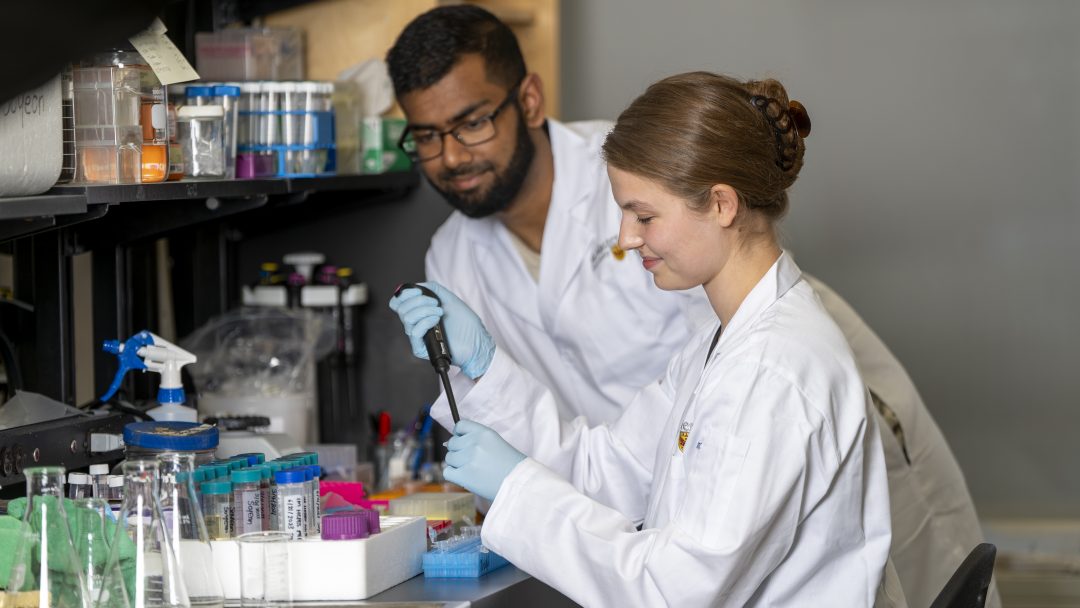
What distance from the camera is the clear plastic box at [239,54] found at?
2.38m

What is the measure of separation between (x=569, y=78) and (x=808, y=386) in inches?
79.9

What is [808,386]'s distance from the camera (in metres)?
1.41

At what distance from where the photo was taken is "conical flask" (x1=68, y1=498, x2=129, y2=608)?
135 cm

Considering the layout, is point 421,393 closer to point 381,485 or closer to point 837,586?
point 381,485

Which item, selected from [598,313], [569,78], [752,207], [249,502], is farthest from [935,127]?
[249,502]

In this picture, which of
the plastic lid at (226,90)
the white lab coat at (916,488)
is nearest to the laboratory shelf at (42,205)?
the plastic lid at (226,90)

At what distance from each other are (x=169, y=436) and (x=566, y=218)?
95 cm

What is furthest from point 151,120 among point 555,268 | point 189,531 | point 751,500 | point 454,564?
point 751,500

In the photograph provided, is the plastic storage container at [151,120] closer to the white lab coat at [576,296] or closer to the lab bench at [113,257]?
the lab bench at [113,257]

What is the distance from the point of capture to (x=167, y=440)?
162 centimetres

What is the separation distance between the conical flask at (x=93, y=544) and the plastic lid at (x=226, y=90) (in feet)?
2.73

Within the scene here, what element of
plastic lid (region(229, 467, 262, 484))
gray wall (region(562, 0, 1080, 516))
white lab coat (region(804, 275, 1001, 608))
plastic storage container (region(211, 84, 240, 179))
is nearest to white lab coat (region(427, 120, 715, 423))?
white lab coat (region(804, 275, 1001, 608))

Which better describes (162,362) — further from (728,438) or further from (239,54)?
(728,438)

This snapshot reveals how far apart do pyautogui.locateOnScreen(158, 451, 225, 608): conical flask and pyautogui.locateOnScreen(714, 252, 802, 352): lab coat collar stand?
634mm
